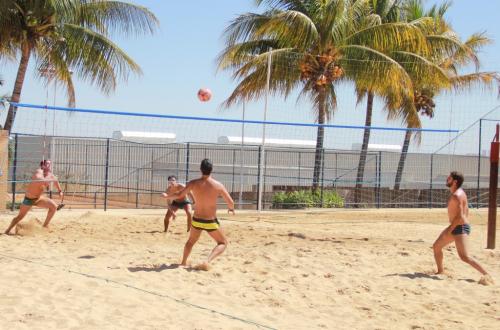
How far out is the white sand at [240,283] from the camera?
5531mm

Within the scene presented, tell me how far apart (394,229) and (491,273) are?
4.47 meters

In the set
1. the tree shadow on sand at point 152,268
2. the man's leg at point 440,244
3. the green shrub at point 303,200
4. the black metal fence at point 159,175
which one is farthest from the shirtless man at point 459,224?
the black metal fence at point 159,175

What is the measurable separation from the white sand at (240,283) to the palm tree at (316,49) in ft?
28.6

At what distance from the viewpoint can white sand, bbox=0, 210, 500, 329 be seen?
218 inches

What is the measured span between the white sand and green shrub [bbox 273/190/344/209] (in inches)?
319

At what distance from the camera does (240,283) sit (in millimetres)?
6949

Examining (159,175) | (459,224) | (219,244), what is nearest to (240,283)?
(219,244)

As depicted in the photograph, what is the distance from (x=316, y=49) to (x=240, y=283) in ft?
45.7

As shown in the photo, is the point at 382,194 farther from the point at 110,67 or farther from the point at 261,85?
the point at 110,67

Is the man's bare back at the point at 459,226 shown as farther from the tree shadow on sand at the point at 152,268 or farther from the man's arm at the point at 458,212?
the tree shadow on sand at the point at 152,268

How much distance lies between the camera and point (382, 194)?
22.8 metres

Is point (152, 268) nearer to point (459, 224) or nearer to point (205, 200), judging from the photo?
point (205, 200)

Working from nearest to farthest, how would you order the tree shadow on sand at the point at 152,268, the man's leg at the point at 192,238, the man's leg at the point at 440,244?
1. the tree shadow on sand at the point at 152,268
2. the man's leg at the point at 192,238
3. the man's leg at the point at 440,244

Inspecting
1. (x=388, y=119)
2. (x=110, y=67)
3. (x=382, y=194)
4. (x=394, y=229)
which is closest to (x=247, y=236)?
(x=394, y=229)
